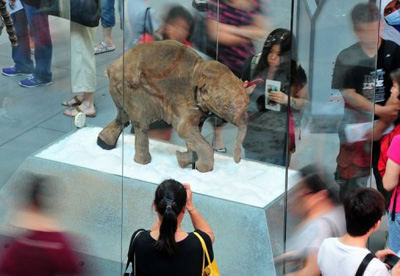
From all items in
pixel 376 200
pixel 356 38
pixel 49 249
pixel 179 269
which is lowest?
pixel 49 249

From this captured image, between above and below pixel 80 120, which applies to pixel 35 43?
above

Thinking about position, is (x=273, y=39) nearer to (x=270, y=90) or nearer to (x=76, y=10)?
(x=270, y=90)

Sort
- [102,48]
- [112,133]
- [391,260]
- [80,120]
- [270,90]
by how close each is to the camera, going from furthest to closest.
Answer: [80,120], [102,48], [112,133], [270,90], [391,260]

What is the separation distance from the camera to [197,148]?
4.77 metres

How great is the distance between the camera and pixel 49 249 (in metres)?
4.24

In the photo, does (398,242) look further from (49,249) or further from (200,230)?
(49,249)

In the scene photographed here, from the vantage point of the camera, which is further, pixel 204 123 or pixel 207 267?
pixel 204 123

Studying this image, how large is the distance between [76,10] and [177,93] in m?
0.77

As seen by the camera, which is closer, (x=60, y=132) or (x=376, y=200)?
(x=376, y=200)

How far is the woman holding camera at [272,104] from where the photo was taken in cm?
452

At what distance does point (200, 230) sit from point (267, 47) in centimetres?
137

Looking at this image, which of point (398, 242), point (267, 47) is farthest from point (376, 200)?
point (267, 47)

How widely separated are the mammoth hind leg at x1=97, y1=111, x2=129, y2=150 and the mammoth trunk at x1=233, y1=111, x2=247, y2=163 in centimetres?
59

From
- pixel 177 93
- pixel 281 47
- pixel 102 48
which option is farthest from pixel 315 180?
pixel 102 48
